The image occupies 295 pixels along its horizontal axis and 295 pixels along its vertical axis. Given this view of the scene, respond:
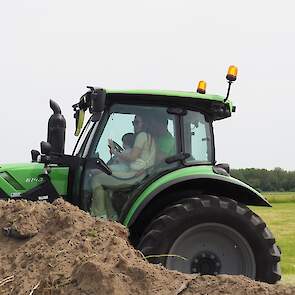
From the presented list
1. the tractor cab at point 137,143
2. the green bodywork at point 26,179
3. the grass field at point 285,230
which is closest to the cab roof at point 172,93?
the tractor cab at point 137,143

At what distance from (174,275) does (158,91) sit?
2843mm

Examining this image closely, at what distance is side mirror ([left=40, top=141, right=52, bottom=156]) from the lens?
20.5 feet

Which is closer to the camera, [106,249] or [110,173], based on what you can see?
[106,249]

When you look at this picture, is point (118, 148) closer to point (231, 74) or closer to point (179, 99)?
point (179, 99)

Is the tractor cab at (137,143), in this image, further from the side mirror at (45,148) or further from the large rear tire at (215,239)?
the large rear tire at (215,239)

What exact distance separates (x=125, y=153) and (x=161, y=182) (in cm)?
53

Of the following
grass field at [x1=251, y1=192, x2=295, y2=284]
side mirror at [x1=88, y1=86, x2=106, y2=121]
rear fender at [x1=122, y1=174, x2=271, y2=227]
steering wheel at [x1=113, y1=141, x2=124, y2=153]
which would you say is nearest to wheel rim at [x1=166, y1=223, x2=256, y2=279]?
rear fender at [x1=122, y1=174, x2=271, y2=227]

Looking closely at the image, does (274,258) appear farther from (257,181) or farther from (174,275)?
(257,181)

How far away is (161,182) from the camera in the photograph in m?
6.09

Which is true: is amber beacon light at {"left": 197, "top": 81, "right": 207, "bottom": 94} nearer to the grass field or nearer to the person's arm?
the person's arm

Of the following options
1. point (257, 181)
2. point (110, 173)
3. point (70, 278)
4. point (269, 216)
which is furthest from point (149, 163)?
point (257, 181)

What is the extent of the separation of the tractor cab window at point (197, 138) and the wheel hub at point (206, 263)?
1049 mm

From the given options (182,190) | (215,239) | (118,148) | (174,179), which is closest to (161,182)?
(174,179)

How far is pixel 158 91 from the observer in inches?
253
